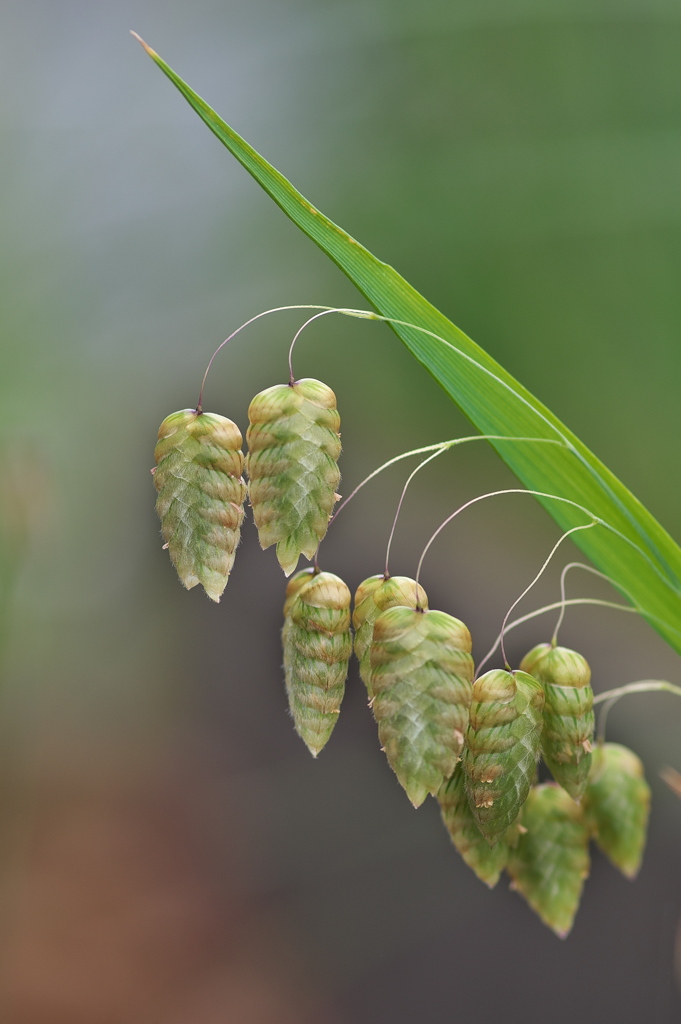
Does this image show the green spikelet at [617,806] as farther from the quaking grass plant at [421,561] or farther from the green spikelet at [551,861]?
the quaking grass plant at [421,561]

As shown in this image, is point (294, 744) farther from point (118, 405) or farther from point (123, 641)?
point (118, 405)

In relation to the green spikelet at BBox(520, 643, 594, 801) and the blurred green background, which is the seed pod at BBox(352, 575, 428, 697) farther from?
the blurred green background

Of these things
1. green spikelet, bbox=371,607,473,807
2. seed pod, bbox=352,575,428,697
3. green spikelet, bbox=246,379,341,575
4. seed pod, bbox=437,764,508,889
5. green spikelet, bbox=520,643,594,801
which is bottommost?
seed pod, bbox=437,764,508,889

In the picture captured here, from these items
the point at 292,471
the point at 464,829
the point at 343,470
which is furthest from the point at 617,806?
the point at 343,470

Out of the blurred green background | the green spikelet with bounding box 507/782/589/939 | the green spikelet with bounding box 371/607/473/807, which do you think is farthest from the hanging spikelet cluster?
the blurred green background

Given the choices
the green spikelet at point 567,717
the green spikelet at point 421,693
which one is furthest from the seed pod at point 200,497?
the green spikelet at point 567,717

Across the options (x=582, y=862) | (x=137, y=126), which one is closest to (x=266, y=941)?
(x=582, y=862)

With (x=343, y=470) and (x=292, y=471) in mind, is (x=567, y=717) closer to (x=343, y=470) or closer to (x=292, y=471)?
(x=292, y=471)
